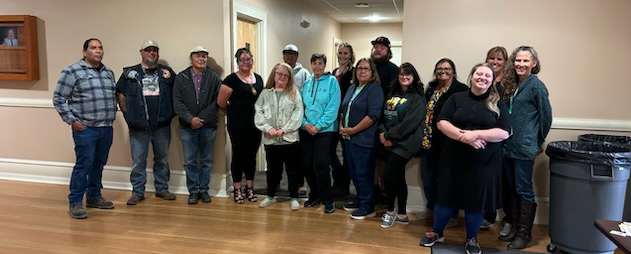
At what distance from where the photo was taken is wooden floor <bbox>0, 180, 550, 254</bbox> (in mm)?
2924

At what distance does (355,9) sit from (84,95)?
5028mm

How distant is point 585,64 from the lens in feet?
10.8

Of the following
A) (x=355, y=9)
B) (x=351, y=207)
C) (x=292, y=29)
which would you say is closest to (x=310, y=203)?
(x=351, y=207)

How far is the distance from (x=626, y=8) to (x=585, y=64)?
1.58 ft

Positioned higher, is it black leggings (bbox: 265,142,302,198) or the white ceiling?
the white ceiling

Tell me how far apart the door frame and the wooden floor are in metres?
1.46

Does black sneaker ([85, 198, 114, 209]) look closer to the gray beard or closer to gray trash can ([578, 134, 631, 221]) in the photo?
the gray beard

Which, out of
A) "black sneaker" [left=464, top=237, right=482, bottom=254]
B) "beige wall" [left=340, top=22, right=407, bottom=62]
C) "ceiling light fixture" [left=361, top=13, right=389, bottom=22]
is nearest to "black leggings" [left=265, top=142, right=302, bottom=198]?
"black sneaker" [left=464, top=237, right=482, bottom=254]

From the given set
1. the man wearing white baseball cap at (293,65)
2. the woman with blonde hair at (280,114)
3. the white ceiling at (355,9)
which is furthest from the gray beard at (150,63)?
the white ceiling at (355,9)

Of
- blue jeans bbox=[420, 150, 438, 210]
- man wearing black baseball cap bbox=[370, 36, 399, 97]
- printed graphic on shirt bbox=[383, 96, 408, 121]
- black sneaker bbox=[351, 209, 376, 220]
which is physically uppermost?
man wearing black baseball cap bbox=[370, 36, 399, 97]

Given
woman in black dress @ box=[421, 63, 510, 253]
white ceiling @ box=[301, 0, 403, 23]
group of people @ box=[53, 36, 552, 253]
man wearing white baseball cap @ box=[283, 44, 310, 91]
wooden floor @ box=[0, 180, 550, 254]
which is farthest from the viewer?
white ceiling @ box=[301, 0, 403, 23]

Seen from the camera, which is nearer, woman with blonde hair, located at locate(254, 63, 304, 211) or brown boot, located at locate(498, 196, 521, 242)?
brown boot, located at locate(498, 196, 521, 242)

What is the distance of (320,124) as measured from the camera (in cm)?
345

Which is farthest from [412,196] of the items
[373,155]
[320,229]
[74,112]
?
[74,112]
